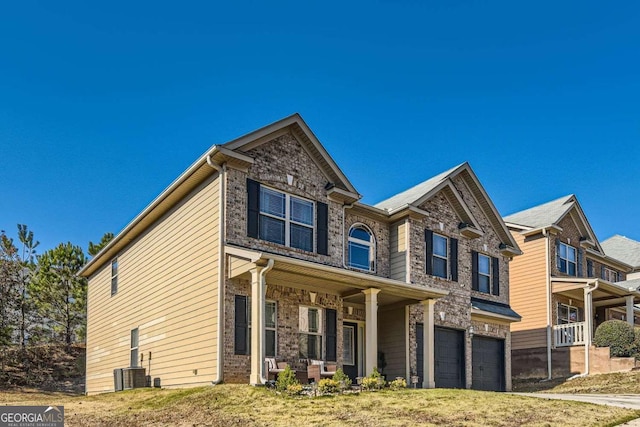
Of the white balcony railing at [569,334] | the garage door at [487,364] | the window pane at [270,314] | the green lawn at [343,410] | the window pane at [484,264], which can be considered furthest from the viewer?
the white balcony railing at [569,334]

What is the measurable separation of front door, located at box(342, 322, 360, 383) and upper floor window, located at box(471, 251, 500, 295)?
241 inches

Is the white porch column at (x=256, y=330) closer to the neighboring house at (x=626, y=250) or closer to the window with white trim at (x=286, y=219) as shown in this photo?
the window with white trim at (x=286, y=219)

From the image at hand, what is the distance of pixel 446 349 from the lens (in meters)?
22.1

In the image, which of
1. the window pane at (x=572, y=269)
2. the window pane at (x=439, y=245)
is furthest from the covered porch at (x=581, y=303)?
the window pane at (x=439, y=245)

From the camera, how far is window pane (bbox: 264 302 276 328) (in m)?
16.9

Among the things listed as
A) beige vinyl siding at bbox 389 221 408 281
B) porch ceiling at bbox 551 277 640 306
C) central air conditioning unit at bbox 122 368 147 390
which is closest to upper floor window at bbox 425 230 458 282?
beige vinyl siding at bbox 389 221 408 281

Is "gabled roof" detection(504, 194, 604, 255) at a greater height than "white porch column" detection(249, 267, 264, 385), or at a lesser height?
greater

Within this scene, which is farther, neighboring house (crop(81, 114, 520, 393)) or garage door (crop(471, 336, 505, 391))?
garage door (crop(471, 336, 505, 391))

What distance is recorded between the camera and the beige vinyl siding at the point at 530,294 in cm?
2912

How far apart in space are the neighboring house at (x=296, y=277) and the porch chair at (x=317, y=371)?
421mm

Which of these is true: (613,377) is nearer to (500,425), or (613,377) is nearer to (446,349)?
(446,349)

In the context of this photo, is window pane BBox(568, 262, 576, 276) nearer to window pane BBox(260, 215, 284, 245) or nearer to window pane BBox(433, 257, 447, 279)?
window pane BBox(433, 257, 447, 279)

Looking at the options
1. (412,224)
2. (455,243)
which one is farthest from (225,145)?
(455,243)

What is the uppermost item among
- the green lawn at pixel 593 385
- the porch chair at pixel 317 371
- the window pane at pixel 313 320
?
the window pane at pixel 313 320
